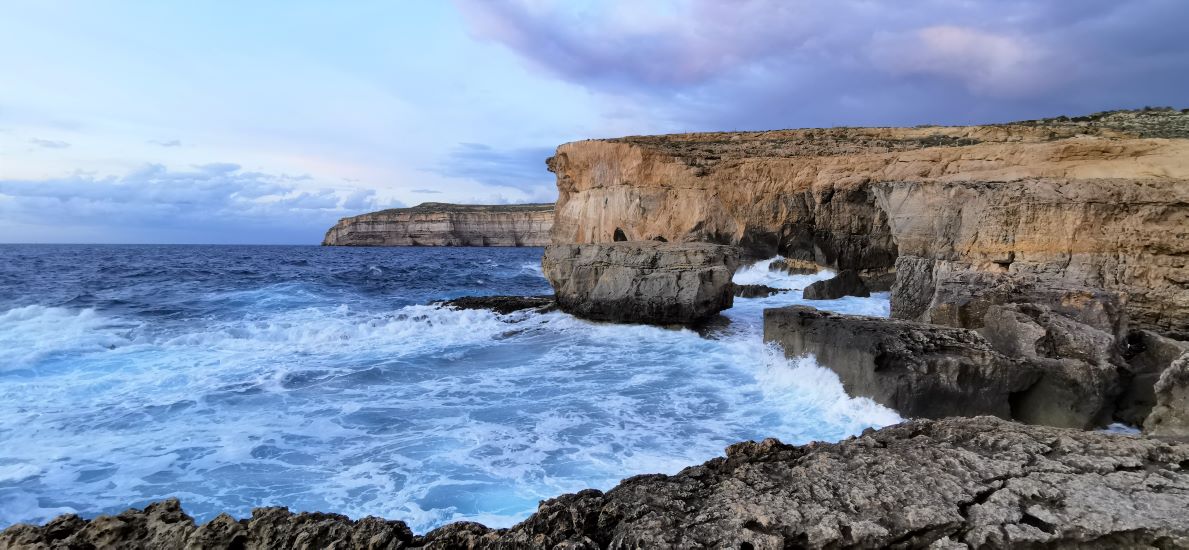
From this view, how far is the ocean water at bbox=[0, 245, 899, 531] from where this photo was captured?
5223mm

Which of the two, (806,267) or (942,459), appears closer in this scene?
(942,459)

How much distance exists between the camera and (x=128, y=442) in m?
6.43

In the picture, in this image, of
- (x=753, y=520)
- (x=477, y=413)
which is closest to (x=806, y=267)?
(x=477, y=413)

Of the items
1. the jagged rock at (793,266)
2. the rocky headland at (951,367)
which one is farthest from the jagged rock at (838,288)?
the jagged rock at (793,266)

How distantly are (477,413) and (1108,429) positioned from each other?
7037 millimetres

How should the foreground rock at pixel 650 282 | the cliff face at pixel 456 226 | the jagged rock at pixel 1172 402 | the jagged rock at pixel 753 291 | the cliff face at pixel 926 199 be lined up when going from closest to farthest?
1. the jagged rock at pixel 1172 402
2. the cliff face at pixel 926 199
3. the foreground rock at pixel 650 282
4. the jagged rock at pixel 753 291
5. the cliff face at pixel 456 226

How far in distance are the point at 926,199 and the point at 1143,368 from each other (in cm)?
618

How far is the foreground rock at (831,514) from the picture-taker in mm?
2574

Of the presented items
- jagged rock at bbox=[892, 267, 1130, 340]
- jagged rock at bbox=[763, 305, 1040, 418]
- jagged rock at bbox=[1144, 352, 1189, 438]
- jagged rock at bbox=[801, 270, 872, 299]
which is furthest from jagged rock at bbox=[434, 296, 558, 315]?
jagged rock at bbox=[1144, 352, 1189, 438]

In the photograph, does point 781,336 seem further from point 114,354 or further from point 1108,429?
point 114,354

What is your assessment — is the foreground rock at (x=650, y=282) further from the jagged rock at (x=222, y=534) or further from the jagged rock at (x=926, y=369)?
the jagged rock at (x=222, y=534)

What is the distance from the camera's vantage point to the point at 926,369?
254 inches

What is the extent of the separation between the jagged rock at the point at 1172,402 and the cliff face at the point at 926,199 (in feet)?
11.5

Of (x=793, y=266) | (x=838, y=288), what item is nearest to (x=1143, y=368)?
(x=838, y=288)
